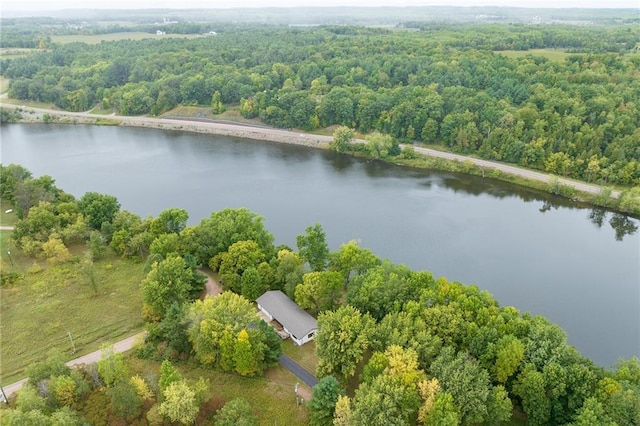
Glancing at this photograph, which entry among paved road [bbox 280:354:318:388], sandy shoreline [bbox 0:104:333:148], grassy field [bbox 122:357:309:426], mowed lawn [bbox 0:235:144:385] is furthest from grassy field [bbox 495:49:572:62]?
mowed lawn [bbox 0:235:144:385]

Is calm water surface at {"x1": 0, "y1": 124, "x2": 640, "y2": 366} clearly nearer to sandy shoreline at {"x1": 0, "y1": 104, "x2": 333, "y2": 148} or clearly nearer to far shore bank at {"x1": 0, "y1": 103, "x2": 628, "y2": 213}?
far shore bank at {"x1": 0, "y1": 103, "x2": 628, "y2": 213}

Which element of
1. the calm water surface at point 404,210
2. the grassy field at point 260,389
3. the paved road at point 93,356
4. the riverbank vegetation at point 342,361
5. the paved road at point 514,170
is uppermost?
the riverbank vegetation at point 342,361

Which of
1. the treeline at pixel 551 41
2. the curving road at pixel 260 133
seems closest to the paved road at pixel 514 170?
the curving road at pixel 260 133

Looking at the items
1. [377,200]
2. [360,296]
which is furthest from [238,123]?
[360,296]

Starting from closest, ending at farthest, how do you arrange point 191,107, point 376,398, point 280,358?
point 376,398, point 280,358, point 191,107

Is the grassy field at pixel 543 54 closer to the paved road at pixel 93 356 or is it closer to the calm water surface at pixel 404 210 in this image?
the calm water surface at pixel 404 210

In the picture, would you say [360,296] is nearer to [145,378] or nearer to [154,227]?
[145,378]

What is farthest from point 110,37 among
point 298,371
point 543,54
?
point 298,371
